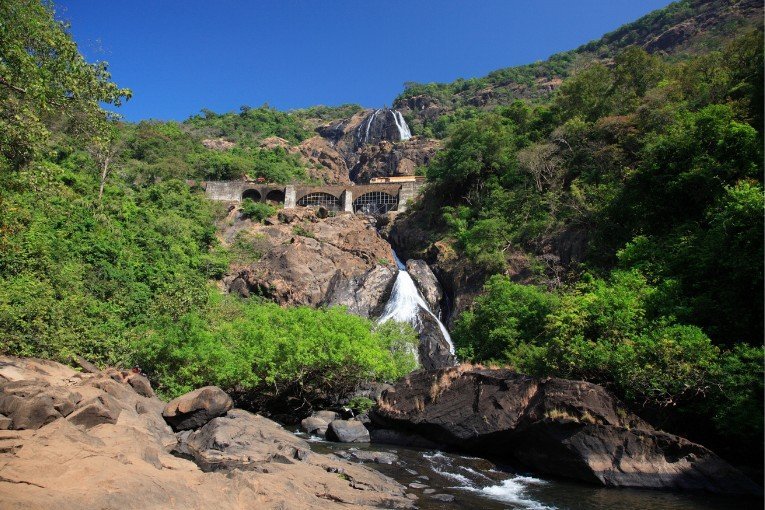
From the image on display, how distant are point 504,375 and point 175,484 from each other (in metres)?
10.7

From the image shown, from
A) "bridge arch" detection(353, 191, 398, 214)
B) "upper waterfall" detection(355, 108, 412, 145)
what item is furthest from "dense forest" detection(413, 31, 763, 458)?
"upper waterfall" detection(355, 108, 412, 145)

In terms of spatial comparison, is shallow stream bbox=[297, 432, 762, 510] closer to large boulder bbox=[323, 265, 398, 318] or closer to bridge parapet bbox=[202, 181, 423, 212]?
large boulder bbox=[323, 265, 398, 318]

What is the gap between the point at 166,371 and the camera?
18.9 m

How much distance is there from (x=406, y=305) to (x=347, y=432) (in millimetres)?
14307

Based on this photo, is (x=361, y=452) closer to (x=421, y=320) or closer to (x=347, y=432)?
(x=347, y=432)

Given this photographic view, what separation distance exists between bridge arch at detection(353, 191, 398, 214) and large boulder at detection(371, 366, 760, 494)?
38.6 meters

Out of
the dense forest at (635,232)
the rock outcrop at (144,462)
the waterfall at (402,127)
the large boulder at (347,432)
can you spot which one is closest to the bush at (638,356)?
the dense forest at (635,232)

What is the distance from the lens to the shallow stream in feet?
35.3

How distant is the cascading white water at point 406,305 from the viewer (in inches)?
1183

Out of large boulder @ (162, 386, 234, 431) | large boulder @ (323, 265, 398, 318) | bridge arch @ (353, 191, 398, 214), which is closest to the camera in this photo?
large boulder @ (162, 386, 234, 431)

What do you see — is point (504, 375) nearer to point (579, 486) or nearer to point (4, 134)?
point (579, 486)

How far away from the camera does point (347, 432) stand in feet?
58.4

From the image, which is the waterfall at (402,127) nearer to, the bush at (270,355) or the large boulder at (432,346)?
the large boulder at (432,346)

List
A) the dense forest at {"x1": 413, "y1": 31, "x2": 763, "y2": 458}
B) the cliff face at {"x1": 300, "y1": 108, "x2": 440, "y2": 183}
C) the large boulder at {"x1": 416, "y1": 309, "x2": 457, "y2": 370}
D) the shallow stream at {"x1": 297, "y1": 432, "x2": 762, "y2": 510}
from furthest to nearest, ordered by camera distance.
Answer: the cliff face at {"x1": 300, "y1": 108, "x2": 440, "y2": 183} < the large boulder at {"x1": 416, "y1": 309, "x2": 457, "y2": 370} < the dense forest at {"x1": 413, "y1": 31, "x2": 763, "y2": 458} < the shallow stream at {"x1": 297, "y1": 432, "x2": 762, "y2": 510}
